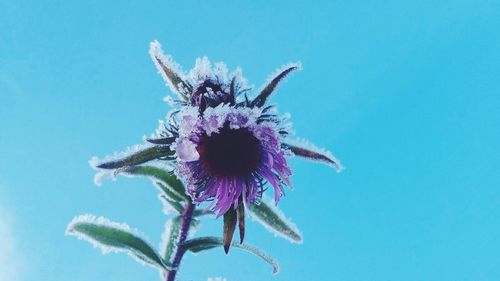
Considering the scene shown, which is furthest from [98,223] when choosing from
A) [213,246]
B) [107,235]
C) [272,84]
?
[272,84]

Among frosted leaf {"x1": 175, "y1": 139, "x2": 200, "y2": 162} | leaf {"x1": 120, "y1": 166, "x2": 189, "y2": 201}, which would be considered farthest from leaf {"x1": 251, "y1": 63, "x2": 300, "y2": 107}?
leaf {"x1": 120, "y1": 166, "x2": 189, "y2": 201}

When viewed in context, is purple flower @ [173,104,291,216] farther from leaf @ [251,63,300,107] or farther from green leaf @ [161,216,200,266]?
green leaf @ [161,216,200,266]

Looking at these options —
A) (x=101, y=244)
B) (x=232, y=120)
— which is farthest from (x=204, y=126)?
(x=101, y=244)

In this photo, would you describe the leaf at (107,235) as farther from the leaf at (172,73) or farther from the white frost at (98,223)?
the leaf at (172,73)

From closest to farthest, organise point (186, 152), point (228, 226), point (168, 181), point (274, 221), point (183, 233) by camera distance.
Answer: point (186, 152), point (228, 226), point (183, 233), point (274, 221), point (168, 181)

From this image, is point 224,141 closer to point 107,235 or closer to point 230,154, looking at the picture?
point 230,154

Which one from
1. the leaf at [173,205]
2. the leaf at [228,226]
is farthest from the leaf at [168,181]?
the leaf at [228,226]
